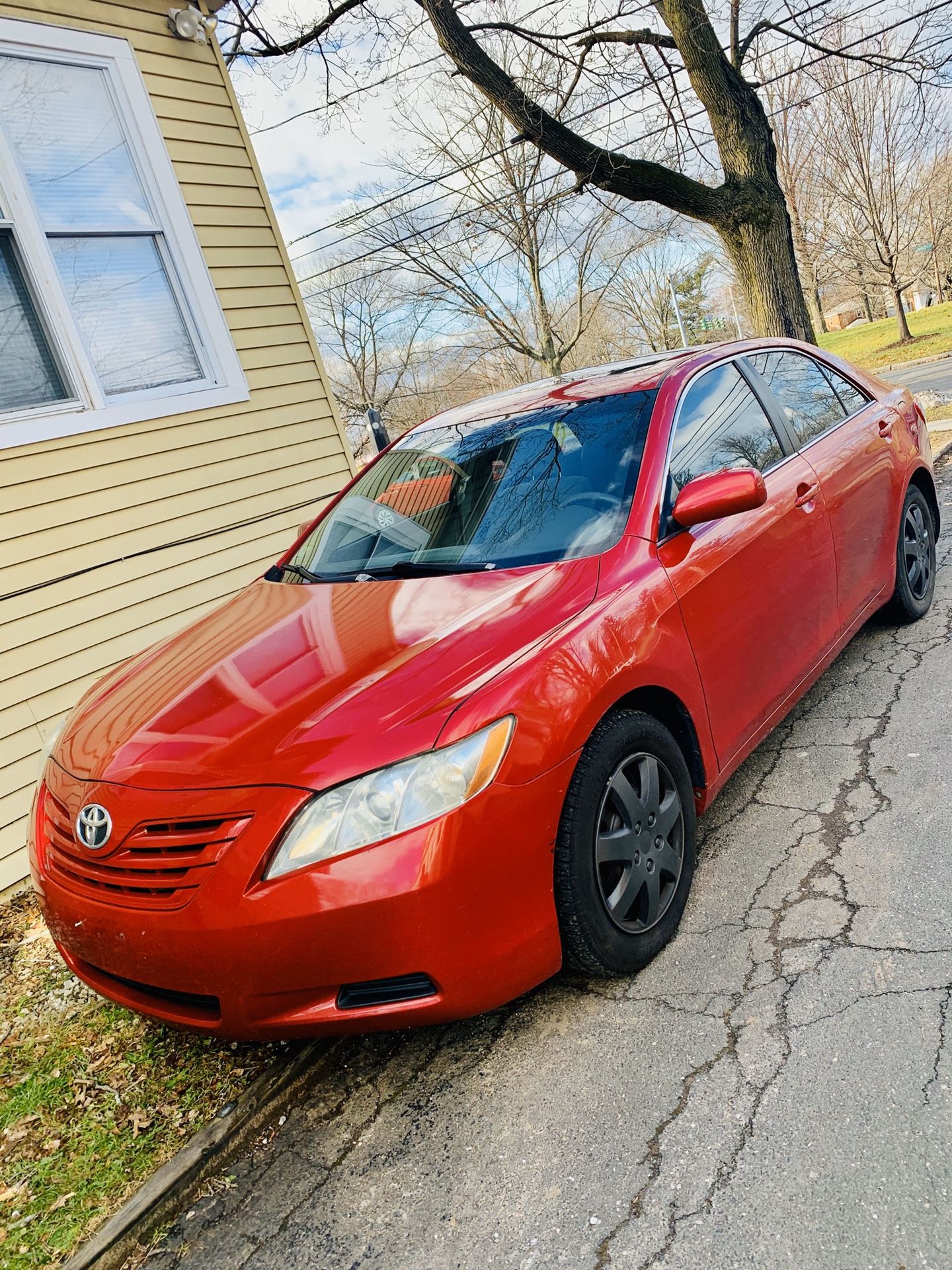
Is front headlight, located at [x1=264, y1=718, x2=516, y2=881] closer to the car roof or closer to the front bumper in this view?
the front bumper

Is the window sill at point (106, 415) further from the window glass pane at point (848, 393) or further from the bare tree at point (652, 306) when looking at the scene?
the bare tree at point (652, 306)

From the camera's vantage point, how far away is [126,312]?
17.7ft

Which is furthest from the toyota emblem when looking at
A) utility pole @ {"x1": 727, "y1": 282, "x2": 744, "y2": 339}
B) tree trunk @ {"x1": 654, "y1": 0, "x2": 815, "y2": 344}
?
utility pole @ {"x1": 727, "y1": 282, "x2": 744, "y2": 339}

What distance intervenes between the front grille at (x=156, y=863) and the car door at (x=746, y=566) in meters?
1.50

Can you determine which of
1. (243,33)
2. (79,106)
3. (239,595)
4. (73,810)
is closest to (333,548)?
(239,595)

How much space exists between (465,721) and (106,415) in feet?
13.3

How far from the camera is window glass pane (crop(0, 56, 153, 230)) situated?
16.0ft

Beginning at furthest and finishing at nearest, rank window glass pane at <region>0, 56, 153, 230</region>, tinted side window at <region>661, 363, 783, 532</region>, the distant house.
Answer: the distant house → window glass pane at <region>0, 56, 153, 230</region> → tinted side window at <region>661, 363, 783, 532</region>

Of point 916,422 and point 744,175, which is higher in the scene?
point 744,175

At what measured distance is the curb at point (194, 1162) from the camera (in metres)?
1.99

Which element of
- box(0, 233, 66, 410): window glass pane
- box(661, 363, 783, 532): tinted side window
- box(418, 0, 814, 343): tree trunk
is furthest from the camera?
box(418, 0, 814, 343): tree trunk

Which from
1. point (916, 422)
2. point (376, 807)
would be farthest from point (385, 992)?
point (916, 422)

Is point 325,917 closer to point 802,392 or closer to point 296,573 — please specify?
point 296,573

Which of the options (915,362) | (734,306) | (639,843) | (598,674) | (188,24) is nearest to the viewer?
(598,674)
